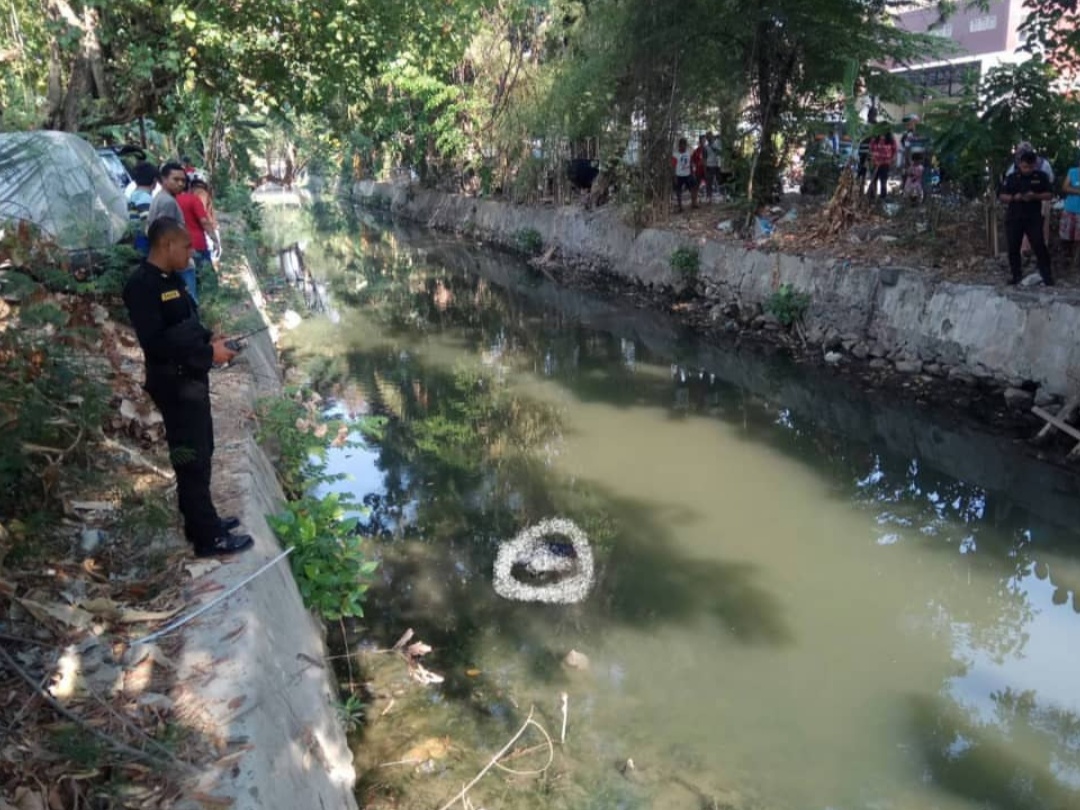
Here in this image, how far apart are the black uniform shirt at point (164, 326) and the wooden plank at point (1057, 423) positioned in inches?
292

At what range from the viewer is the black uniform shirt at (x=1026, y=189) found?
8.28 metres

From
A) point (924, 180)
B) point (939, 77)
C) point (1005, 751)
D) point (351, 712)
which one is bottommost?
point (1005, 751)

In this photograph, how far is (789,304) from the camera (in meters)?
11.8

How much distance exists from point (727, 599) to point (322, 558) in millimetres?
2880

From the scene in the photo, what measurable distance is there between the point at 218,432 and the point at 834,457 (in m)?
5.94

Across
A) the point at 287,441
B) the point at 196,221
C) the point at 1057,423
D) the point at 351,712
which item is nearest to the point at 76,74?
the point at 196,221

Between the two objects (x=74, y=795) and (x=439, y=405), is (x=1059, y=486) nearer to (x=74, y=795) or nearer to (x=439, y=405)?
(x=439, y=405)

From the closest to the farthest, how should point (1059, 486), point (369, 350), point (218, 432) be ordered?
point (218, 432), point (1059, 486), point (369, 350)

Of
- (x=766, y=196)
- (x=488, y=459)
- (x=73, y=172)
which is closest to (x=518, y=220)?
(x=766, y=196)

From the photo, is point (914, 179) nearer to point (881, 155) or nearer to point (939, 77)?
point (881, 155)

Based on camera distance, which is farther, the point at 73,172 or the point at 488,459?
the point at 488,459

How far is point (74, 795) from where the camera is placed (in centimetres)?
239

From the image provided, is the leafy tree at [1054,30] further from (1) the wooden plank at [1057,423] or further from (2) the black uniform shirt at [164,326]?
(2) the black uniform shirt at [164,326]

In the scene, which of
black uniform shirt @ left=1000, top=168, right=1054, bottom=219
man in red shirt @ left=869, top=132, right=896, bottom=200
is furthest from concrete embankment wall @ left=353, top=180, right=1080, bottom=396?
man in red shirt @ left=869, top=132, right=896, bottom=200
